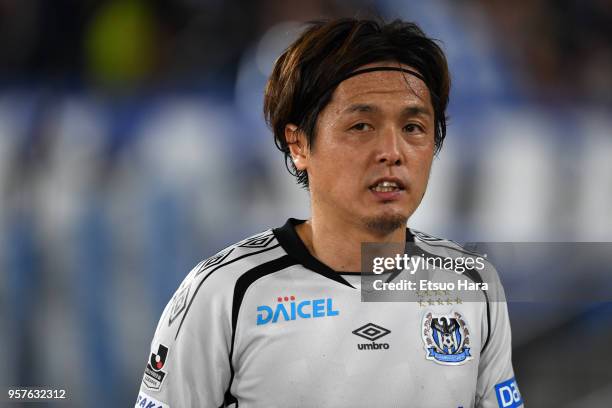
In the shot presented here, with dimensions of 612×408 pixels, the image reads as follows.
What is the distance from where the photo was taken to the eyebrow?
143 cm

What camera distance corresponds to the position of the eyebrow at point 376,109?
1.43m

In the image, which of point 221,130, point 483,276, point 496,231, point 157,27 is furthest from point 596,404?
point 157,27

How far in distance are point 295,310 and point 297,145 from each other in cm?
38

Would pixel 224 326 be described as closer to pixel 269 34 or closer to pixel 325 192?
pixel 325 192

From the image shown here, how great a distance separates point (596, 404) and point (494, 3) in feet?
5.21

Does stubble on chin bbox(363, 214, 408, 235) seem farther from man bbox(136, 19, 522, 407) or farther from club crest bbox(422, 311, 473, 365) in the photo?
club crest bbox(422, 311, 473, 365)

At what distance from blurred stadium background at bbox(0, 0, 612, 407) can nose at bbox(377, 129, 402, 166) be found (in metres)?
1.22

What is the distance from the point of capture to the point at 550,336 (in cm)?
258

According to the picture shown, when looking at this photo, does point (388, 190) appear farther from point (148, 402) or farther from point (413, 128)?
point (148, 402)

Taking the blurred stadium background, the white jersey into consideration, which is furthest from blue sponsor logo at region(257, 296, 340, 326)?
the blurred stadium background

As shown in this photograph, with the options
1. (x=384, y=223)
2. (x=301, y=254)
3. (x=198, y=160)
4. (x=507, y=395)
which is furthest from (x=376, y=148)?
(x=198, y=160)

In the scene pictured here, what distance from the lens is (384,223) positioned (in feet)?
4.76

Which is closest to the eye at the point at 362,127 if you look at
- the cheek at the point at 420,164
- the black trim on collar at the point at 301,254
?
the cheek at the point at 420,164

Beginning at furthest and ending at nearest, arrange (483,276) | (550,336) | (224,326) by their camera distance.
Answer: (550,336) → (483,276) → (224,326)
